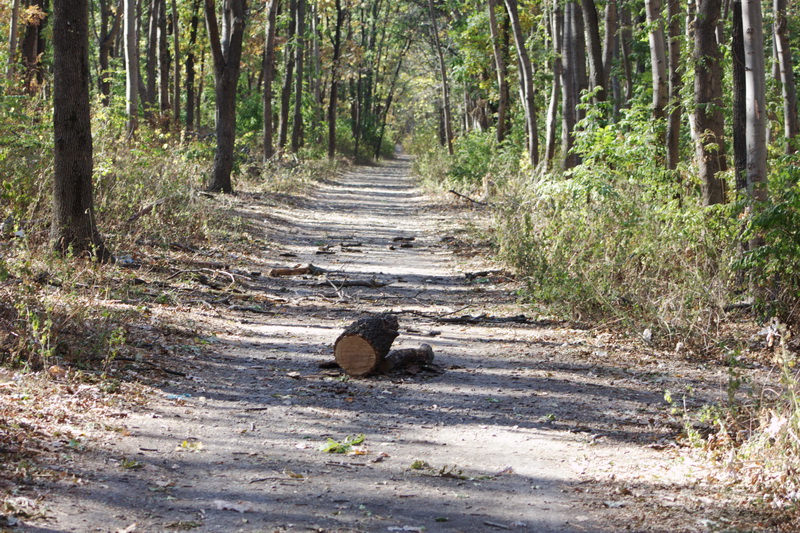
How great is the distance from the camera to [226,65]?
17188 mm

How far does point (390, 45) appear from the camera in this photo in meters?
49.4

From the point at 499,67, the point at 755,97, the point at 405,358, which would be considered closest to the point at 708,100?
the point at 755,97

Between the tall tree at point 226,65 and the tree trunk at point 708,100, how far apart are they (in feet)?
34.4

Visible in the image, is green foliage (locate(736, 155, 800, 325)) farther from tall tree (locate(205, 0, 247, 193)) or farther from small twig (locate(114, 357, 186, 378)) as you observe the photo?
tall tree (locate(205, 0, 247, 193))

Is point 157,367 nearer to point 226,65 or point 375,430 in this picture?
point 375,430

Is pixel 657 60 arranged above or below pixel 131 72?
below

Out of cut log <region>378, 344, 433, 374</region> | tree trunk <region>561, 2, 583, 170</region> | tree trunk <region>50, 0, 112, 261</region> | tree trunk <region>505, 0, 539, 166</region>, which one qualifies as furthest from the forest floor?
tree trunk <region>505, 0, 539, 166</region>

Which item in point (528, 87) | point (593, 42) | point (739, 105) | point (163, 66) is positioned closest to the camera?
point (739, 105)

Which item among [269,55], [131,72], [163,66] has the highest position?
[269,55]

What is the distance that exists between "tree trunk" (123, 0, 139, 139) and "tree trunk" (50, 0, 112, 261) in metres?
6.92

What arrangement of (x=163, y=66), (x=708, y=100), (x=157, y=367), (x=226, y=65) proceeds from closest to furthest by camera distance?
(x=157, y=367) < (x=708, y=100) < (x=226, y=65) < (x=163, y=66)

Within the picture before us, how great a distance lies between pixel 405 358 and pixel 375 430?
4.93ft

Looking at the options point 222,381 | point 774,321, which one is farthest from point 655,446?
point 222,381

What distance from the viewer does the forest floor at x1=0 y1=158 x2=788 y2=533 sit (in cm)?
388
